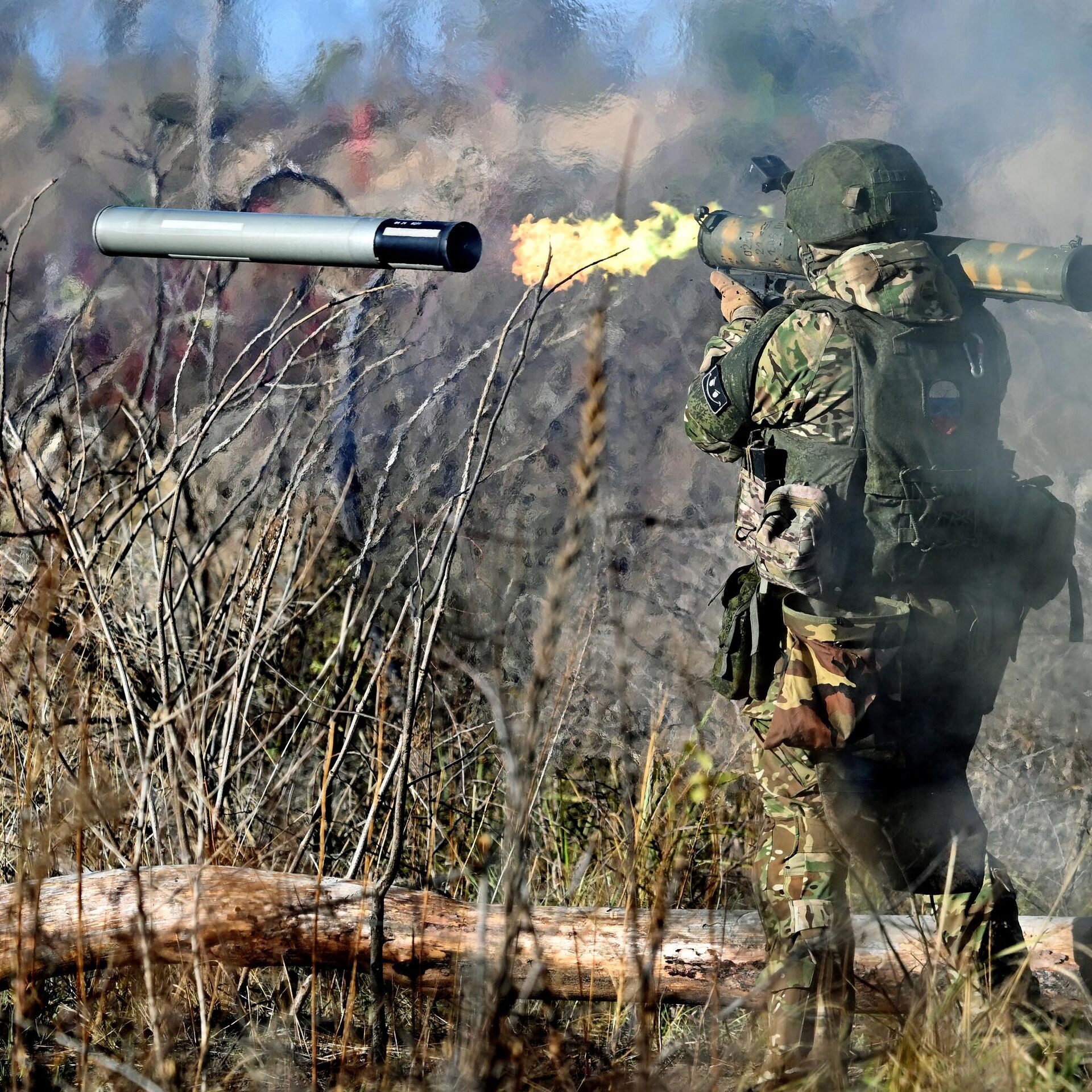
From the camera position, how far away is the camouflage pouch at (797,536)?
2.23 meters

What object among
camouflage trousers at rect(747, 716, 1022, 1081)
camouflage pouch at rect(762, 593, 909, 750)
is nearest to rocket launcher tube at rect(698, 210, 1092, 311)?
camouflage pouch at rect(762, 593, 909, 750)

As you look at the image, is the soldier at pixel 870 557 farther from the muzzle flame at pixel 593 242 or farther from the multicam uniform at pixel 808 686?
the muzzle flame at pixel 593 242

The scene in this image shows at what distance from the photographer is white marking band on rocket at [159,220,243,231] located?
129 cm

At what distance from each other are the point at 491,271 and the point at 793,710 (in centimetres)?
261

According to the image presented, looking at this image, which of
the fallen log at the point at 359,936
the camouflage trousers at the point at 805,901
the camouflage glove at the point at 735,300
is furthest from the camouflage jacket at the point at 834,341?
the fallen log at the point at 359,936

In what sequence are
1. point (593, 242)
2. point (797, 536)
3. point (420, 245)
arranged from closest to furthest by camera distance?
point (420, 245) < point (797, 536) < point (593, 242)

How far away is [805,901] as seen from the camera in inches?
91.8

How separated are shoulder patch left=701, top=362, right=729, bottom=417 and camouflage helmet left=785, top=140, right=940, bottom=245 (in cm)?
35

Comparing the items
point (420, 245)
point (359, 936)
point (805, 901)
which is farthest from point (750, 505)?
point (420, 245)

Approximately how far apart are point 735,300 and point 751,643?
89 centimetres

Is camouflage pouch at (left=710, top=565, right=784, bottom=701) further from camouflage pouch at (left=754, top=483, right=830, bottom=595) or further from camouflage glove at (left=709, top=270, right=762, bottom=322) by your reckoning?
camouflage glove at (left=709, top=270, right=762, bottom=322)

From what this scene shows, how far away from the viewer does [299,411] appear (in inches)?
161

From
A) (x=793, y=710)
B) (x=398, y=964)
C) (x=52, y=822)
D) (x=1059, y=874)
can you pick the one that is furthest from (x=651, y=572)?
(x=52, y=822)

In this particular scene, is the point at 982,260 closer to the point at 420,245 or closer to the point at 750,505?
the point at 750,505
